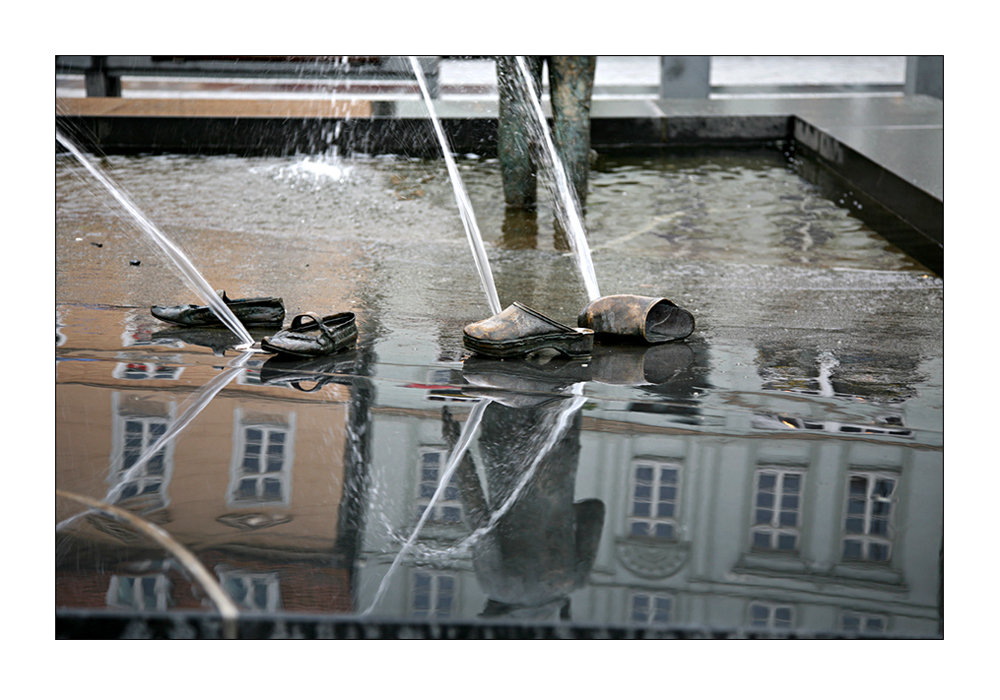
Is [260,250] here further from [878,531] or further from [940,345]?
[878,531]

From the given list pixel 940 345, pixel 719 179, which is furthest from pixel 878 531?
pixel 719 179

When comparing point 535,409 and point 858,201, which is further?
point 858,201

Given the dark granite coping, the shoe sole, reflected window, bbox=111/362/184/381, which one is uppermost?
the shoe sole

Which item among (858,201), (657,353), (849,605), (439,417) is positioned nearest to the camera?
(849,605)

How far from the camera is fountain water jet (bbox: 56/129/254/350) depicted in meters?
3.67

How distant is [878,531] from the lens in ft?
7.42

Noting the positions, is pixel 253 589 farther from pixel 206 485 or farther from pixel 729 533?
pixel 729 533

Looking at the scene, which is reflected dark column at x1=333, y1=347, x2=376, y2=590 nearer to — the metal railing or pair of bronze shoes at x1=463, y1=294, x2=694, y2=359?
pair of bronze shoes at x1=463, y1=294, x2=694, y2=359

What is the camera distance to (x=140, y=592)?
2.00 m

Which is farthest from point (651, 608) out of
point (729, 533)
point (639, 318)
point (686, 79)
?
point (686, 79)

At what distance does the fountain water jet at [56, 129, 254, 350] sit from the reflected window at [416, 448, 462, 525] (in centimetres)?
121

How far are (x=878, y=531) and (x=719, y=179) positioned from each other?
5.40 metres

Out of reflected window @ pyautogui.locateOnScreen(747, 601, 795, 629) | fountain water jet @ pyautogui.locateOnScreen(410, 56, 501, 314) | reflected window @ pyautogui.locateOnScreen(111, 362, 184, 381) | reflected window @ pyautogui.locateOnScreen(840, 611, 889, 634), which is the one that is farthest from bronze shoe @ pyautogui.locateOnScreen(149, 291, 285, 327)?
reflected window @ pyautogui.locateOnScreen(840, 611, 889, 634)

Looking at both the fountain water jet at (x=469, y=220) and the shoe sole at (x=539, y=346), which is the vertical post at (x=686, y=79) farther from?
the shoe sole at (x=539, y=346)
